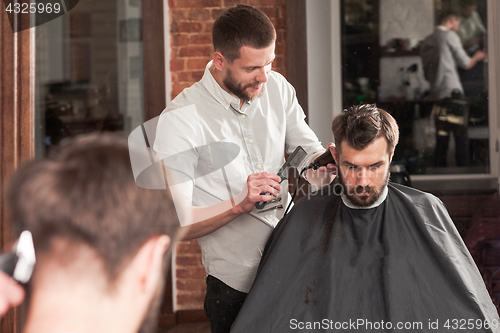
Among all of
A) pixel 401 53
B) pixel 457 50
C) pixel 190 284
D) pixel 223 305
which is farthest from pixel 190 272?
pixel 457 50

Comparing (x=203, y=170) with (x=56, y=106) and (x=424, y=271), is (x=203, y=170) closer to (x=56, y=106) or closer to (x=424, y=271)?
(x=424, y=271)

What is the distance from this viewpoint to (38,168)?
19.3 inches

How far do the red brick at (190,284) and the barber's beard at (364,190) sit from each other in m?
1.75

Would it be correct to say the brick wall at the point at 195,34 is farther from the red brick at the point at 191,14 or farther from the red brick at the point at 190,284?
the red brick at the point at 190,284

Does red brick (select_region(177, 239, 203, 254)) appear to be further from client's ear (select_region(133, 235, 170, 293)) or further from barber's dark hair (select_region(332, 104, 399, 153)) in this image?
client's ear (select_region(133, 235, 170, 293))

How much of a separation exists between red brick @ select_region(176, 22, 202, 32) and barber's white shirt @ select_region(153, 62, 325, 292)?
1213 millimetres

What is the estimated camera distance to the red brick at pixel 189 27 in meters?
2.74

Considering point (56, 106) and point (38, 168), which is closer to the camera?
point (38, 168)

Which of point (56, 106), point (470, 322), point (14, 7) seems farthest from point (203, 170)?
point (14, 7)

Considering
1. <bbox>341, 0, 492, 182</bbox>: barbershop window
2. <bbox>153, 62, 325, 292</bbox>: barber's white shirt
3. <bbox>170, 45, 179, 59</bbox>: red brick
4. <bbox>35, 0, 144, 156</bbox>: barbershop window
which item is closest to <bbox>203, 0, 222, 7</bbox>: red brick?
<bbox>170, 45, 179, 59</bbox>: red brick

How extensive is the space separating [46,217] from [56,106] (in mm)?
2282

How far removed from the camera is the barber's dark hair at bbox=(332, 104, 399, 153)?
148 cm

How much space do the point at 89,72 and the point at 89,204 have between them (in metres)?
2.34

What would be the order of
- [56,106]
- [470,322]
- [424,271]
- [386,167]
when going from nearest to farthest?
1. [470,322]
2. [424,271]
3. [386,167]
4. [56,106]
